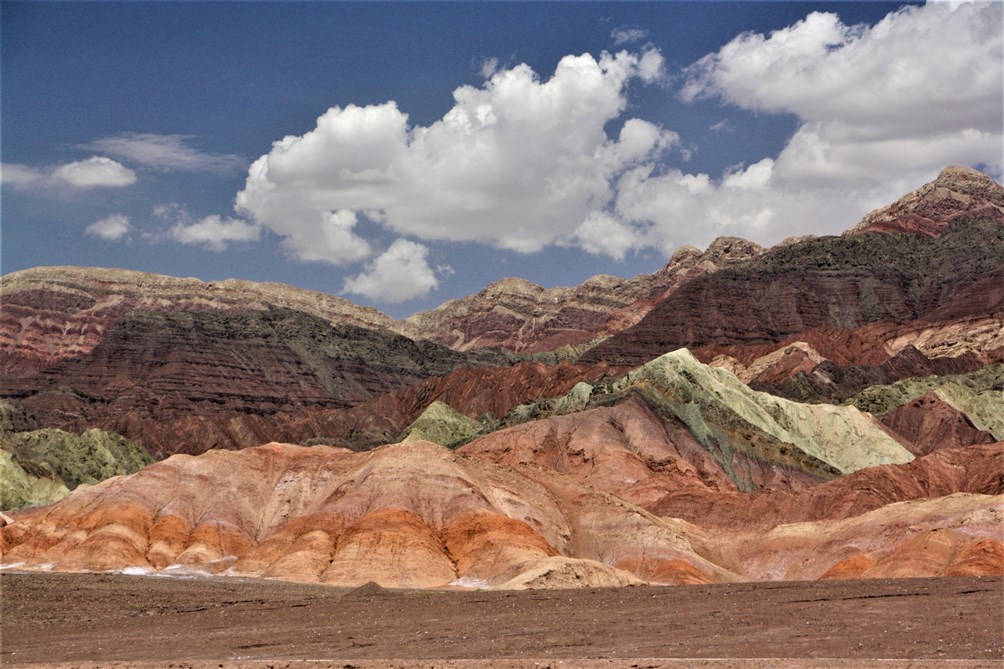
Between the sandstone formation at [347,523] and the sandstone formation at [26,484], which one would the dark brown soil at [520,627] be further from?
the sandstone formation at [26,484]

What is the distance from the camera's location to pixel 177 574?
3219 inches

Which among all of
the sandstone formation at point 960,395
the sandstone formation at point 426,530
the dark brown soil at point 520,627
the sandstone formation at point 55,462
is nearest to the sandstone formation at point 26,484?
the sandstone formation at point 55,462

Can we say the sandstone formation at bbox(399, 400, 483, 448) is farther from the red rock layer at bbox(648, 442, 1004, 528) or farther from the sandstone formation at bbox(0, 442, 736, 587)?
the sandstone formation at bbox(0, 442, 736, 587)

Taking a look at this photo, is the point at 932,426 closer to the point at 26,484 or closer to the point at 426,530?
the point at 426,530

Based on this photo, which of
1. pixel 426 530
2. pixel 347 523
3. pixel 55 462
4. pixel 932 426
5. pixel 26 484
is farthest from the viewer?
pixel 932 426

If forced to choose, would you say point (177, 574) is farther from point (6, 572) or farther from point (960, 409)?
point (960, 409)

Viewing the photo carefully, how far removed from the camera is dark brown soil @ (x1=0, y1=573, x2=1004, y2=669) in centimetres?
3725

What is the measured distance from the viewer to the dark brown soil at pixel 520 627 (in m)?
37.2

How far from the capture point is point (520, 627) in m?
46.7

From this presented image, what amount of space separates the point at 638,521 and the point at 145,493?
36.1m

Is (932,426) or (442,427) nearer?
(932,426)

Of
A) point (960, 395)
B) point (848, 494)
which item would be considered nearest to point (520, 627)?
point (848, 494)

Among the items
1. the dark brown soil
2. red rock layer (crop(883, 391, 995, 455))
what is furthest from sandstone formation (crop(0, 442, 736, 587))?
red rock layer (crop(883, 391, 995, 455))

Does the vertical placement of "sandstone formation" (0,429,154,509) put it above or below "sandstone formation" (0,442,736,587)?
above
